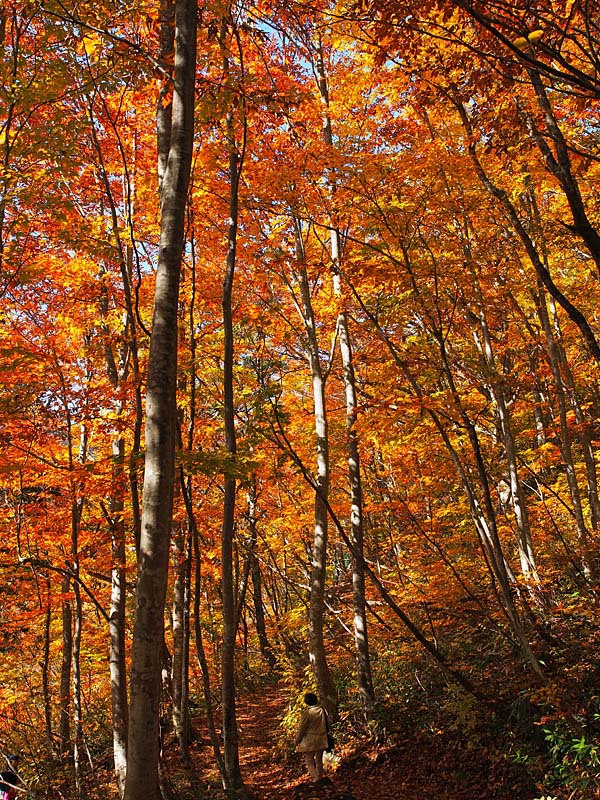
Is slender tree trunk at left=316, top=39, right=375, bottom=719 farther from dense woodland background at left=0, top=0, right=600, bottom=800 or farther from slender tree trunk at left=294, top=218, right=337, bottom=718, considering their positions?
slender tree trunk at left=294, top=218, right=337, bottom=718

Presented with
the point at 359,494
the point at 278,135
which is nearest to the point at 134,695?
the point at 359,494

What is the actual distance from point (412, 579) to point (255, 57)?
33.2 ft

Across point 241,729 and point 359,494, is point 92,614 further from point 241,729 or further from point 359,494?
point 359,494

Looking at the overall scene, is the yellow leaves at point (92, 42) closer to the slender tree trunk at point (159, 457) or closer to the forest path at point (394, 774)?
the slender tree trunk at point (159, 457)

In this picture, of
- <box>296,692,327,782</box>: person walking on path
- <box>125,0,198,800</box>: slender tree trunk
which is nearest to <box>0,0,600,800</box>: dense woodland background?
<box>125,0,198,800</box>: slender tree trunk

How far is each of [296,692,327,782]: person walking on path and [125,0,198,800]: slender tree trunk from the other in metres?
5.40

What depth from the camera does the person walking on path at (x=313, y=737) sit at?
775cm

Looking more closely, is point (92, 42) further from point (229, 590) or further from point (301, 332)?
point (229, 590)

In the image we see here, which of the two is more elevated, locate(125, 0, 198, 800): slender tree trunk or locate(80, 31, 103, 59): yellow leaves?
locate(80, 31, 103, 59): yellow leaves

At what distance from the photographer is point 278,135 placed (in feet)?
31.2

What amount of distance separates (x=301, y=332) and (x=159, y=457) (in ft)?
28.8

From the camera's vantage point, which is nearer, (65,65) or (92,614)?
(65,65)

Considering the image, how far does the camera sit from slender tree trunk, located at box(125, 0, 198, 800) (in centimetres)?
303

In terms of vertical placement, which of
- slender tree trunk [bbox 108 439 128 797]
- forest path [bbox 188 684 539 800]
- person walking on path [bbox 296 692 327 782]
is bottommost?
forest path [bbox 188 684 539 800]
